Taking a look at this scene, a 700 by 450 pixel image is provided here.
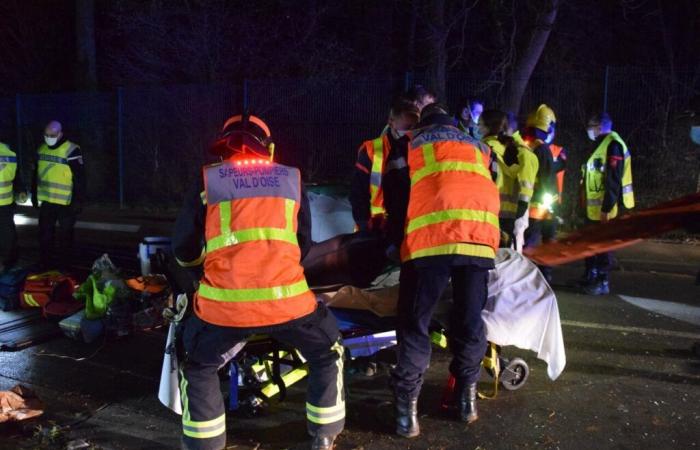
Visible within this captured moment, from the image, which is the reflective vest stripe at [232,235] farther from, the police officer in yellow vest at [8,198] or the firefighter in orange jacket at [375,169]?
the police officer in yellow vest at [8,198]

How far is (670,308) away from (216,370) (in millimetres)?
4914

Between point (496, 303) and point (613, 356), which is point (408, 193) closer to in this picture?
point (496, 303)

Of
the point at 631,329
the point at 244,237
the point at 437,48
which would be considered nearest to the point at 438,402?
the point at 244,237

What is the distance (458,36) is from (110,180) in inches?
378

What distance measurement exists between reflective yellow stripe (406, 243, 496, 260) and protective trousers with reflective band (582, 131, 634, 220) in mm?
3847

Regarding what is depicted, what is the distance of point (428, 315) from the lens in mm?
3781

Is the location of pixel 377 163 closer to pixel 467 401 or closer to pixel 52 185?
pixel 467 401

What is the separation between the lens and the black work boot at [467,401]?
155 inches

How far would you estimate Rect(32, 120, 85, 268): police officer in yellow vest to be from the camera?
25.9ft

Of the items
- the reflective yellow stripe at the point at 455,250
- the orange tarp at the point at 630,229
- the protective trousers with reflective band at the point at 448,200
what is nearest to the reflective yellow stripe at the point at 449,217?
the protective trousers with reflective band at the point at 448,200

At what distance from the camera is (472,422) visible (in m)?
4.00

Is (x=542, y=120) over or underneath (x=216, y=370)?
over

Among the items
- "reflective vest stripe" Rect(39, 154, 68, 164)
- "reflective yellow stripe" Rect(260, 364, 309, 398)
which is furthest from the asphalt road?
"reflective vest stripe" Rect(39, 154, 68, 164)

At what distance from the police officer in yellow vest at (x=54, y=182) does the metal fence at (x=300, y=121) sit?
6531 mm
